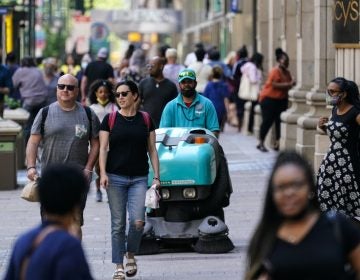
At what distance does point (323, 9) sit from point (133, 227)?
29.8 ft

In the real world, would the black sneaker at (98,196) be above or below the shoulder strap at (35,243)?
below

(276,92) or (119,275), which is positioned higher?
(276,92)

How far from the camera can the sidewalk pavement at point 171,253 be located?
1138 centimetres

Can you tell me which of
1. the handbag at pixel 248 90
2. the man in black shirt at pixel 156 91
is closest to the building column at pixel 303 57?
the man in black shirt at pixel 156 91

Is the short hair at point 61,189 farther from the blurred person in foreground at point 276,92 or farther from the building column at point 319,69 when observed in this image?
the blurred person in foreground at point 276,92

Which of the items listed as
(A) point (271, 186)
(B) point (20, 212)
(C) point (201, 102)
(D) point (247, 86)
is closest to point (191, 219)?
(C) point (201, 102)

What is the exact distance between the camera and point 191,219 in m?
12.4

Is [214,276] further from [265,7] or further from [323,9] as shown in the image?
[265,7]

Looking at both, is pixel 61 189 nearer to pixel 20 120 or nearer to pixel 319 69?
pixel 319 69

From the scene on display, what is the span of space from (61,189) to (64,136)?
16.4 feet

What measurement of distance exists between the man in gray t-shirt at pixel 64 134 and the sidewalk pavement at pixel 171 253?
1.25 m

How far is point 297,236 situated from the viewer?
17.8 feet

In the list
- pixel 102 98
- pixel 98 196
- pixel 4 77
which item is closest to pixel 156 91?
pixel 102 98

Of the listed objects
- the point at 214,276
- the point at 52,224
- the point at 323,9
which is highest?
the point at 323,9
